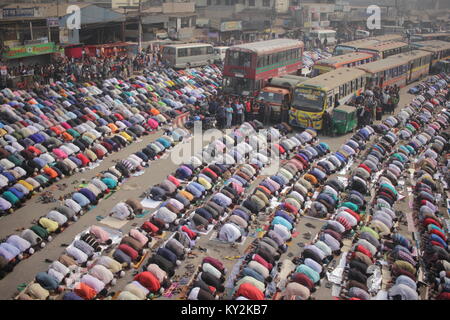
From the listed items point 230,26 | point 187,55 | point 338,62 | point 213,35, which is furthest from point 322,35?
point 338,62

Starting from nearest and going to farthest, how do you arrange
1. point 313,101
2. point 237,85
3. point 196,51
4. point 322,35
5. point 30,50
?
point 313,101 → point 237,85 → point 30,50 → point 196,51 → point 322,35

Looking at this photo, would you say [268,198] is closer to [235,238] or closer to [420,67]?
[235,238]

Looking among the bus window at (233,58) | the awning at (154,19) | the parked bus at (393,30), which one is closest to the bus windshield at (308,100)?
the bus window at (233,58)

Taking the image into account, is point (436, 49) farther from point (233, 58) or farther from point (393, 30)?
point (393, 30)

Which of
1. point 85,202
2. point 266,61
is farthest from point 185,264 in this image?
point 266,61

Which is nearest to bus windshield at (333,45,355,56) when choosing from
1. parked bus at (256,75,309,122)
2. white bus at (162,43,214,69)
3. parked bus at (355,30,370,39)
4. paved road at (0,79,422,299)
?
white bus at (162,43,214,69)

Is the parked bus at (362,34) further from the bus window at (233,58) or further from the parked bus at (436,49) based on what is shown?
the bus window at (233,58)
